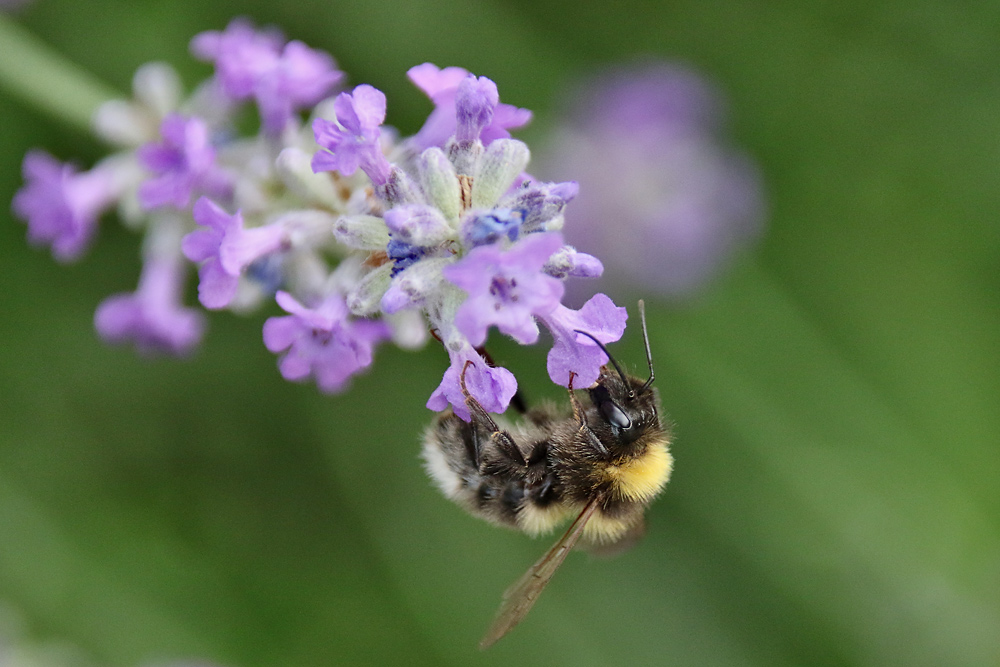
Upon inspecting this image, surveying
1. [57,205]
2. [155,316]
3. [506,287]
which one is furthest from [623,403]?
[57,205]

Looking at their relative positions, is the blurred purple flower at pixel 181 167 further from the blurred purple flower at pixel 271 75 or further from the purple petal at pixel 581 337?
the purple petal at pixel 581 337

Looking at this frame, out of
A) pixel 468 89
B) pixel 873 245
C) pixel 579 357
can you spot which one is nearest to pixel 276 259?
pixel 468 89

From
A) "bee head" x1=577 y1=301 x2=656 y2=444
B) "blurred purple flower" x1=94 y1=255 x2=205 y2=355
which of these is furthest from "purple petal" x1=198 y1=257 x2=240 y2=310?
"bee head" x1=577 y1=301 x2=656 y2=444

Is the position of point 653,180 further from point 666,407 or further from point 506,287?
point 506,287

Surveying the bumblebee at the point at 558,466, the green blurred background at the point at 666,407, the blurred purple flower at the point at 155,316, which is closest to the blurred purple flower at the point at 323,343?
the bumblebee at the point at 558,466

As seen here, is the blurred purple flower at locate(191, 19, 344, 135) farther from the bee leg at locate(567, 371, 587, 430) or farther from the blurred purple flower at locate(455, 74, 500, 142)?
the bee leg at locate(567, 371, 587, 430)

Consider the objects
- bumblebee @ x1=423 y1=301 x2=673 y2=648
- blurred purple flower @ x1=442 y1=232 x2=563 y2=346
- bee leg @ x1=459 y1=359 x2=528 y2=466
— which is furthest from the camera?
bumblebee @ x1=423 y1=301 x2=673 y2=648

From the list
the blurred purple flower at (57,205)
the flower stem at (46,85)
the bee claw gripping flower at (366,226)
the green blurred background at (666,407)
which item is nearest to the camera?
the bee claw gripping flower at (366,226)
